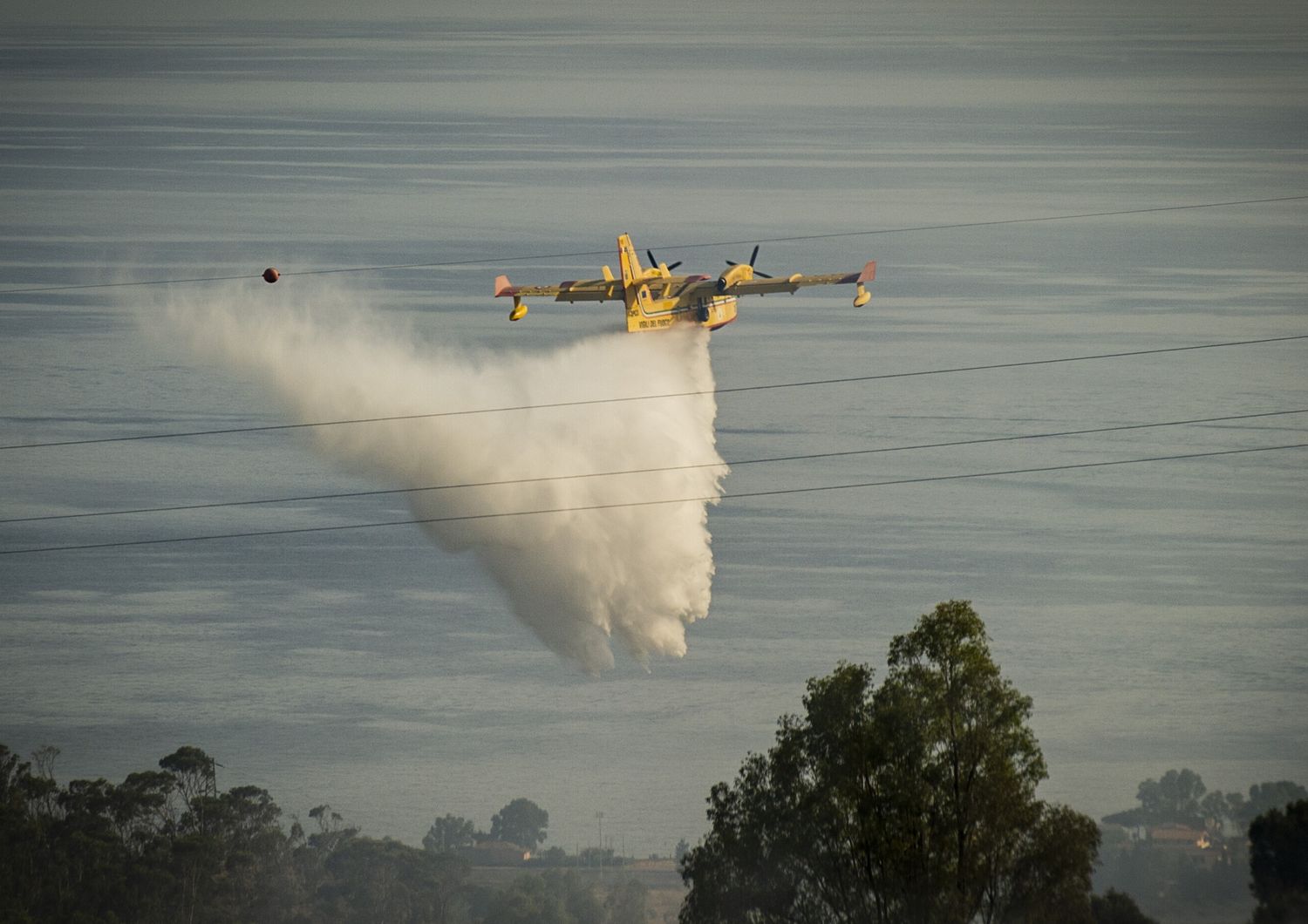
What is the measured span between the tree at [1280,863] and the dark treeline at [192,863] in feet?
207

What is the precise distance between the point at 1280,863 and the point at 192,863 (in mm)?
68488

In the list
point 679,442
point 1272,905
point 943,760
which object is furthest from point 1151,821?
point 943,760

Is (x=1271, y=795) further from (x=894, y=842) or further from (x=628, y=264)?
(x=894, y=842)

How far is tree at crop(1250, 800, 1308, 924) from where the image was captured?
65.9 meters

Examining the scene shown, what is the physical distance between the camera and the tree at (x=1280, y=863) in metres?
65.9

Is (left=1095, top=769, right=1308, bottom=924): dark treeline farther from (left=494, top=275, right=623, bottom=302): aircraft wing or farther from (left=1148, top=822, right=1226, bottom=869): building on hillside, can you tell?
(left=494, top=275, right=623, bottom=302): aircraft wing

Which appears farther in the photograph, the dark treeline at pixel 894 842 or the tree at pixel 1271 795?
the tree at pixel 1271 795

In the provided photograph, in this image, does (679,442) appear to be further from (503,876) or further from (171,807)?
(503,876)

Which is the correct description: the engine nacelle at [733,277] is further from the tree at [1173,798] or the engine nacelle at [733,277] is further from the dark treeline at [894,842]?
the tree at [1173,798]

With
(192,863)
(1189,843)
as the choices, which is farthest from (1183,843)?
(192,863)

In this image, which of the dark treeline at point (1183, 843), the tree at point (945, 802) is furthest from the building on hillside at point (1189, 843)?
the tree at point (945, 802)

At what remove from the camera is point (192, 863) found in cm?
11925

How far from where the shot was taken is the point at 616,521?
3600 inches

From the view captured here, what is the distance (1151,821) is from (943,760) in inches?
4438
